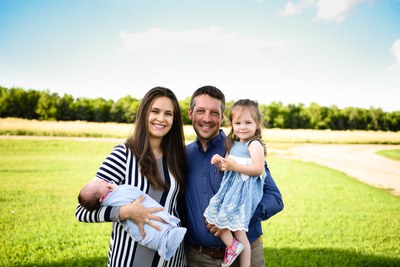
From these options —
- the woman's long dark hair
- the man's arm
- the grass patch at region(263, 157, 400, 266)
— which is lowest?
the grass patch at region(263, 157, 400, 266)

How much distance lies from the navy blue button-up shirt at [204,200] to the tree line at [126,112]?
2307 centimetres

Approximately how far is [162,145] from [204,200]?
59cm

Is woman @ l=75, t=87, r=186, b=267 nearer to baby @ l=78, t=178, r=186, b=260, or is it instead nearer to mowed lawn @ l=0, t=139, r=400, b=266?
baby @ l=78, t=178, r=186, b=260

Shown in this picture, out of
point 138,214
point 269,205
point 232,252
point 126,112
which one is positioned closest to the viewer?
point 138,214

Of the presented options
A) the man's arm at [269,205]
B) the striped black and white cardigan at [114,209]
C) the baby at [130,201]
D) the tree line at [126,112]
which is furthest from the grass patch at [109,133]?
the baby at [130,201]

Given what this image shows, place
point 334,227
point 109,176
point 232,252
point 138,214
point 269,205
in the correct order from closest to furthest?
point 138,214, point 109,176, point 232,252, point 269,205, point 334,227

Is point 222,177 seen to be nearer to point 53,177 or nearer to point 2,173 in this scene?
point 53,177

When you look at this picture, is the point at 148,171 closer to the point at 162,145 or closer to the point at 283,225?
the point at 162,145

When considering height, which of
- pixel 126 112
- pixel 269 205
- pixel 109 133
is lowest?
pixel 109 133

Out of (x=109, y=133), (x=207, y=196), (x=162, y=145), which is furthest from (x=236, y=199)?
(x=109, y=133)

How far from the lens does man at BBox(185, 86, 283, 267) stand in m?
2.47

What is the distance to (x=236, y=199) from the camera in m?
2.48

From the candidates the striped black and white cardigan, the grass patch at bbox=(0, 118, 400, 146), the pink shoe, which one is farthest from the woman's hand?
the grass patch at bbox=(0, 118, 400, 146)

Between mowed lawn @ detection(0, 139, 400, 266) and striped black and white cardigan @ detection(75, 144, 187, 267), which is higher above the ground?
striped black and white cardigan @ detection(75, 144, 187, 267)
